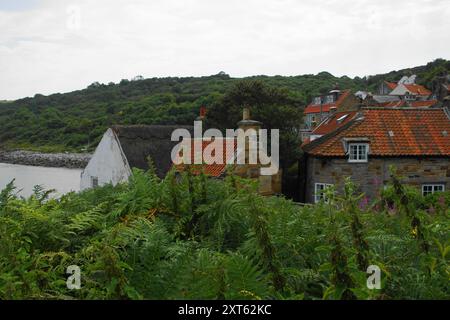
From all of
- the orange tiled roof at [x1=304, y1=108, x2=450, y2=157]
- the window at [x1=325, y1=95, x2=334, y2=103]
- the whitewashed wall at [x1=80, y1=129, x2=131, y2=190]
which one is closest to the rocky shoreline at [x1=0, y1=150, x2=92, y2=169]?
the window at [x1=325, y1=95, x2=334, y2=103]

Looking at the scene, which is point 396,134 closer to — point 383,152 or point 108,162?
point 383,152

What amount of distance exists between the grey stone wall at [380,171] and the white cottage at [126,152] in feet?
24.1

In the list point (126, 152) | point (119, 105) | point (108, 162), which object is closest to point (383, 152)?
point (126, 152)

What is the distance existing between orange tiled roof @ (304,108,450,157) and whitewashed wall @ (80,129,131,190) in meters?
8.87

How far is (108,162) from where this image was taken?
827 inches

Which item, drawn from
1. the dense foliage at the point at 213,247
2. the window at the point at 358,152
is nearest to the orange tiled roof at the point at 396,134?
the window at the point at 358,152

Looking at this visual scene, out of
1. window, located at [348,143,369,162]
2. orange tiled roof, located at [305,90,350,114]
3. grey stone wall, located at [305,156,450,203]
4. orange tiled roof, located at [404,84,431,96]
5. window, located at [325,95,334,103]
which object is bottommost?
grey stone wall, located at [305,156,450,203]

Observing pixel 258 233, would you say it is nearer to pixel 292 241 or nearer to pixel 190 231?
pixel 292 241

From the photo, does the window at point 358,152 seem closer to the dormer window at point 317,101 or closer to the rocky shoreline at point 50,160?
the dormer window at point 317,101

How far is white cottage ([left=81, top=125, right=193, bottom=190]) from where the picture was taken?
20.3m

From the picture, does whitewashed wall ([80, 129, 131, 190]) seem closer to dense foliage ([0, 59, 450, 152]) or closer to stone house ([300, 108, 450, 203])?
stone house ([300, 108, 450, 203])

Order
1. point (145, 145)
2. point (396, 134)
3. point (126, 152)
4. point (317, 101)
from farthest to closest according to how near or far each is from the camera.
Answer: point (317, 101) < point (396, 134) < point (145, 145) < point (126, 152)

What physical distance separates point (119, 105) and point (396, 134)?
9436 cm
